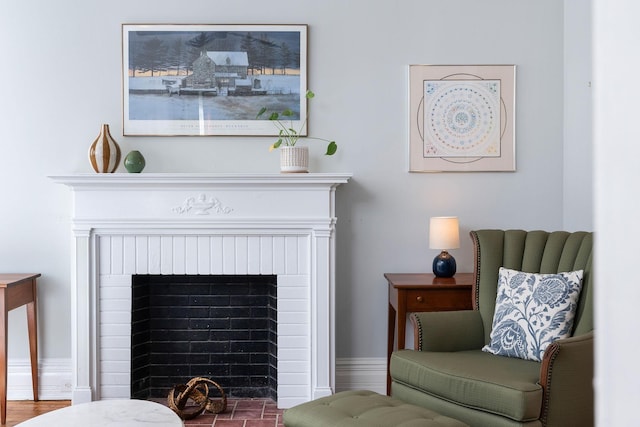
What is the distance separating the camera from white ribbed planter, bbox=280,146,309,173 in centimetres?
359

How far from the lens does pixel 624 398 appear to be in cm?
29

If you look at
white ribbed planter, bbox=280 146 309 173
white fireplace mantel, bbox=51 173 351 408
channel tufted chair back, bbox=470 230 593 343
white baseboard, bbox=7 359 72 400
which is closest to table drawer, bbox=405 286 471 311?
channel tufted chair back, bbox=470 230 593 343

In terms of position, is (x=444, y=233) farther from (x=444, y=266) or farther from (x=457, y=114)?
(x=457, y=114)

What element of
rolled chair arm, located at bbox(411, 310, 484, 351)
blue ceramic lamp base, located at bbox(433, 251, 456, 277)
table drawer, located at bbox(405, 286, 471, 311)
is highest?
blue ceramic lamp base, located at bbox(433, 251, 456, 277)

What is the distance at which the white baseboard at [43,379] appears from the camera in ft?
12.3

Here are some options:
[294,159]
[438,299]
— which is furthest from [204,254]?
[438,299]

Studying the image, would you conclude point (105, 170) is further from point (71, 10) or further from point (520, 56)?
point (520, 56)

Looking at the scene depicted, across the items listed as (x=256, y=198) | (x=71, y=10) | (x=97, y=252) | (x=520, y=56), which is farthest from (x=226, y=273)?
(x=520, y=56)

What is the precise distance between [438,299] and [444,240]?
0.35 metres

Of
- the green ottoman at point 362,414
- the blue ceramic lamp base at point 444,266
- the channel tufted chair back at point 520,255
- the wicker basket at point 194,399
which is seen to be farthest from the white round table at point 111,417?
the blue ceramic lamp base at point 444,266

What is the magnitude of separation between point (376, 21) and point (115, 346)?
242 centimetres

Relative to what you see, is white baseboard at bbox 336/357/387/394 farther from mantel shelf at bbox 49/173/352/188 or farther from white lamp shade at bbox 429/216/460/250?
mantel shelf at bbox 49/173/352/188

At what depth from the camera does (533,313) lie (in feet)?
9.56

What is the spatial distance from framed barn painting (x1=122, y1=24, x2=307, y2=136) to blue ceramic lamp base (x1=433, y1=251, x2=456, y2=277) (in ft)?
3.92
